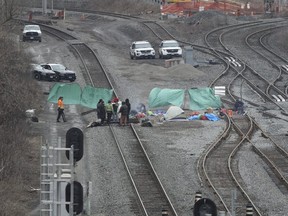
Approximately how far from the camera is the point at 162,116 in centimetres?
3812

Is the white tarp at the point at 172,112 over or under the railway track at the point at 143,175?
under

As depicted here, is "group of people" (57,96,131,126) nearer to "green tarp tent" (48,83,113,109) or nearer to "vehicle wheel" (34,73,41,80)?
"green tarp tent" (48,83,113,109)

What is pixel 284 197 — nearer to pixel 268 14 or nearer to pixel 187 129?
pixel 187 129

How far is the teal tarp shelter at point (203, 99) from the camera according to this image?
1580 inches

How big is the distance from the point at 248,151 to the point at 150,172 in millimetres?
4765

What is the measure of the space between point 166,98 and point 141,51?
618 inches

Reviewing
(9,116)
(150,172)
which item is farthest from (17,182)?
(9,116)

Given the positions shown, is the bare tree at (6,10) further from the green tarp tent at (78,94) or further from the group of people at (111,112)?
the group of people at (111,112)

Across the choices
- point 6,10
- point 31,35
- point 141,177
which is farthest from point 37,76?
point 141,177

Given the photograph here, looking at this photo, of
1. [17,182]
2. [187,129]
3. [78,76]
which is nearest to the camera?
[17,182]

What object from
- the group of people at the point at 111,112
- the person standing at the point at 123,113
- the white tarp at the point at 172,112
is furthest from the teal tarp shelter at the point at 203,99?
the person standing at the point at 123,113

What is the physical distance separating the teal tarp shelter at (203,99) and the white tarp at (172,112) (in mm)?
1466

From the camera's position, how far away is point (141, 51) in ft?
183

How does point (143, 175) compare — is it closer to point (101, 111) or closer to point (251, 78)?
point (101, 111)
